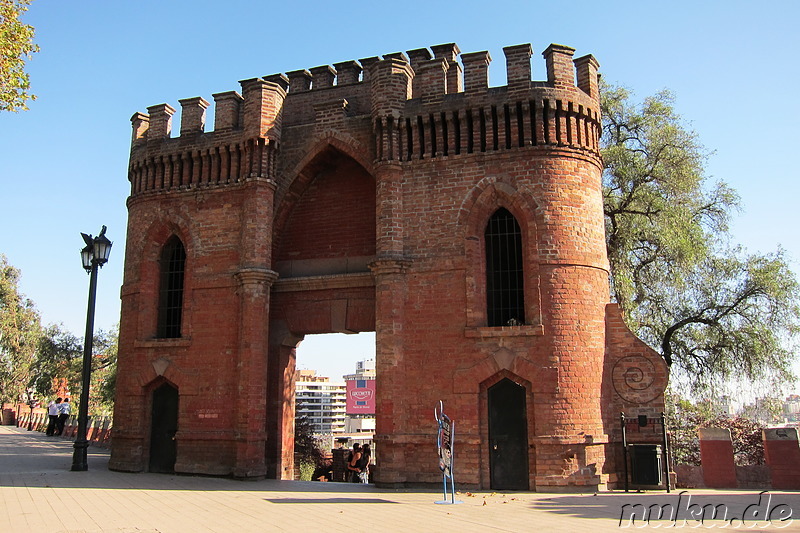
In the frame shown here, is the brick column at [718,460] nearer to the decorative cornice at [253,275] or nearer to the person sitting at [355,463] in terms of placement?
the person sitting at [355,463]

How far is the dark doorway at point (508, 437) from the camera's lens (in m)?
13.3

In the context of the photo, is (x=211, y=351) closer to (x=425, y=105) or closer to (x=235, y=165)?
(x=235, y=165)

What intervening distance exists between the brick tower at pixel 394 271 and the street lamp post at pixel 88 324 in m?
1.16

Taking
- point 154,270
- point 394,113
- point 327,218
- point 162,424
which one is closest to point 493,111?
point 394,113

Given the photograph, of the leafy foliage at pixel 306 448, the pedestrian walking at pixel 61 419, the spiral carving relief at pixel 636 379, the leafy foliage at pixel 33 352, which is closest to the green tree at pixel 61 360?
the leafy foliage at pixel 33 352

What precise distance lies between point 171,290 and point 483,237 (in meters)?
8.28

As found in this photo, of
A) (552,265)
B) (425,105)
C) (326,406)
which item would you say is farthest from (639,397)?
(326,406)

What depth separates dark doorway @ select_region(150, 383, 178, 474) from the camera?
52.5 feet

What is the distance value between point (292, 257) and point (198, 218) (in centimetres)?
254

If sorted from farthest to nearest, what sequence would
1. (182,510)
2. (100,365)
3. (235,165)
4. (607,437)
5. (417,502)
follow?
(100,365)
(235,165)
(607,437)
(417,502)
(182,510)

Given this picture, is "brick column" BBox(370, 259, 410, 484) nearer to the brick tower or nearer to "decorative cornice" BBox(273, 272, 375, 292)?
the brick tower

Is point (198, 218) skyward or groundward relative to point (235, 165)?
groundward

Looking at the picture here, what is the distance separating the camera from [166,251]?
17516mm

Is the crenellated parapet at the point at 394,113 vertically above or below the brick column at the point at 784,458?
above
